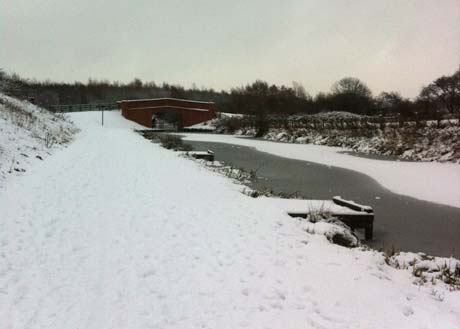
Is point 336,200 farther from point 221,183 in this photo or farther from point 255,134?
point 255,134

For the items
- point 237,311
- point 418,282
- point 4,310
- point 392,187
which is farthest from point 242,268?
point 392,187

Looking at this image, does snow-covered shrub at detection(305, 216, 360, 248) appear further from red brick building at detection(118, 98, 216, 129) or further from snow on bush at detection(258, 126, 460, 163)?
red brick building at detection(118, 98, 216, 129)

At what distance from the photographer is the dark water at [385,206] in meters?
7.71

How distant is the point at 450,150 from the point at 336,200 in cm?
1309

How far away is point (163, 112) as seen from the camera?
59.6m

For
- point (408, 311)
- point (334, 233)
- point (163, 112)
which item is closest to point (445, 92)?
point (163, 112)

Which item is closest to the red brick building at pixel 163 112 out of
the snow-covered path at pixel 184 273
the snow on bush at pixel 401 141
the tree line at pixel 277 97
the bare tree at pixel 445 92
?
the tree line at pixel 277 97

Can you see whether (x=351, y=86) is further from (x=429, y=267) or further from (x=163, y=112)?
(x=429, y=267)

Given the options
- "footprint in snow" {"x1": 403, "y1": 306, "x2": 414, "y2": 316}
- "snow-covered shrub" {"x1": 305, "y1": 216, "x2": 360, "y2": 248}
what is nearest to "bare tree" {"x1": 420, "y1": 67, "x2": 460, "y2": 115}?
"snow-covered shrub" {"x1": 305, "y1": 216, "x2": 360, "y2": 248}

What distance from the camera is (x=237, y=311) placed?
3.94 meters

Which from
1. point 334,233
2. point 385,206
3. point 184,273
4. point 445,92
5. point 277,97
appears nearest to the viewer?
point 184,273

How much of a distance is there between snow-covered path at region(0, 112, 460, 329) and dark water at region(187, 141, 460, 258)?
2150 mm

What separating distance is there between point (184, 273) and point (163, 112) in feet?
184

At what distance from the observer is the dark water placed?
7.71m
